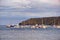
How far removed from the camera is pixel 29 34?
5.15 feet

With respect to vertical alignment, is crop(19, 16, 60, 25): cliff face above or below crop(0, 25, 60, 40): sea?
above

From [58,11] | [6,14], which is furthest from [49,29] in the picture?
[6,14]

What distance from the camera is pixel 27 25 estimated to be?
157cm

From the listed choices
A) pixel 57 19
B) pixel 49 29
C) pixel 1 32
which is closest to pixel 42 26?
pixel 49 29

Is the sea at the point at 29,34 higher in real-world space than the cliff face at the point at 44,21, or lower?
lower

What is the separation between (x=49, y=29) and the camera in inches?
61.4

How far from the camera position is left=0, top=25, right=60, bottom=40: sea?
155cm

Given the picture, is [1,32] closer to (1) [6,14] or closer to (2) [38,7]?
(1) [6,14]

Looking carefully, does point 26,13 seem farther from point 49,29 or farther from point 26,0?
point 49,29

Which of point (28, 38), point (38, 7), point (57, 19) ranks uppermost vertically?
point (38, 7)

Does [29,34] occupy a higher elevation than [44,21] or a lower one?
lower

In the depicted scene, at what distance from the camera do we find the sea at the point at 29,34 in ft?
5.08

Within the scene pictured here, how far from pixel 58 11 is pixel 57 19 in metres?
0.10

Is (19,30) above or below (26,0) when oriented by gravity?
below
